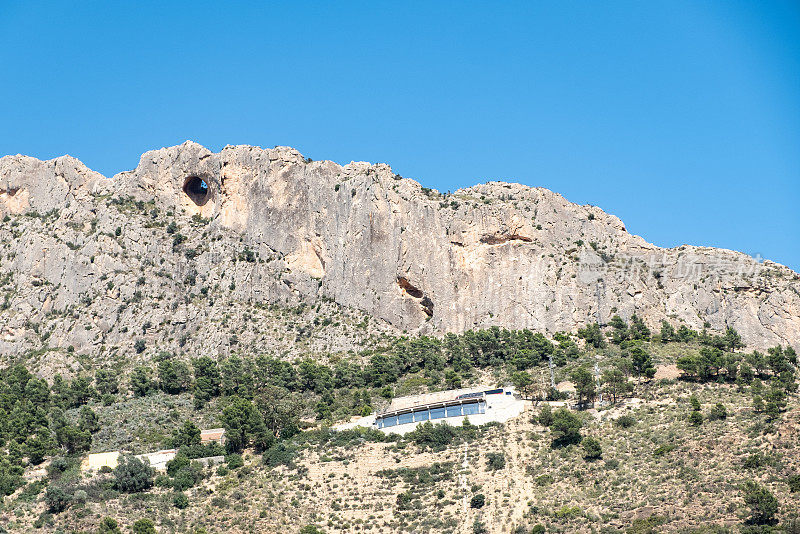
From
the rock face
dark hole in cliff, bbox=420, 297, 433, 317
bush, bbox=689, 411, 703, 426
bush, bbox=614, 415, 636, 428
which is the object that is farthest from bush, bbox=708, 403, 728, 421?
dark hole in cliff, bbox=420, 297, 433, 317

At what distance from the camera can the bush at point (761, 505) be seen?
6900 centimetres

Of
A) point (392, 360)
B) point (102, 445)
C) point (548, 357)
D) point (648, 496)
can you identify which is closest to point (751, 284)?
point (548, 357)

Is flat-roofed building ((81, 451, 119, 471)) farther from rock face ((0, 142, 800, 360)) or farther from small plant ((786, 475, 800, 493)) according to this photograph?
small plant ((786, 475, 800, 493))

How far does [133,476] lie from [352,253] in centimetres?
4736

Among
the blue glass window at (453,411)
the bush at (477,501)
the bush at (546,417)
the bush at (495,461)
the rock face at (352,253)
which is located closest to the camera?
the bush at (477,501)

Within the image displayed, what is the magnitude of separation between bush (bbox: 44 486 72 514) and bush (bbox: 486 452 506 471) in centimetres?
3329

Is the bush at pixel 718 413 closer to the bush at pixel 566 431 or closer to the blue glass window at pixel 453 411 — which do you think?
the bush at pixel 566 431

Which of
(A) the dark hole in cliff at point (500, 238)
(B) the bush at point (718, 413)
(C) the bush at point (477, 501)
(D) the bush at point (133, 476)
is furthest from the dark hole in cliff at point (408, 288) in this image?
(C) the bush at point (477, 501)

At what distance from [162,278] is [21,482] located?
43.0 metres

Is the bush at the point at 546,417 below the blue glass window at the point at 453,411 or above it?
below

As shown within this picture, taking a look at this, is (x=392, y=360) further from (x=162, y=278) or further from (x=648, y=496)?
(x=648, y=496)

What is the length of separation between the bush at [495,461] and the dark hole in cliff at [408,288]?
3976 cm

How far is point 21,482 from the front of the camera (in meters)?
86.4

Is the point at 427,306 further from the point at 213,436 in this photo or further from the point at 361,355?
the point at 213,436
